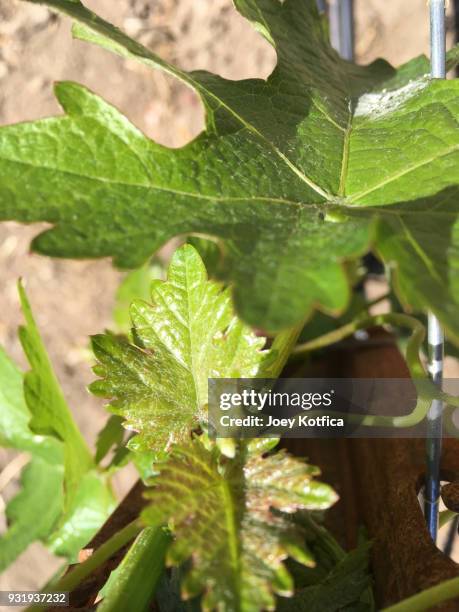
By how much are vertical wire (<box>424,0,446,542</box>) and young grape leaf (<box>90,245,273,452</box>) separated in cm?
16

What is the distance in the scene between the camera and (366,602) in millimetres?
664

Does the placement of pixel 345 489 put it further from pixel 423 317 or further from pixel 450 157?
pixel 450 157

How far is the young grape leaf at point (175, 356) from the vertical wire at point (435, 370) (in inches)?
6.2

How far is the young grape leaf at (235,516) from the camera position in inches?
18.6

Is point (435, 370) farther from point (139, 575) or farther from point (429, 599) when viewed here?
point (139, 575)

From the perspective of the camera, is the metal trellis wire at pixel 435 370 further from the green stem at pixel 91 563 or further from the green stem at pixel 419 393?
the green stem at pixel 91 563

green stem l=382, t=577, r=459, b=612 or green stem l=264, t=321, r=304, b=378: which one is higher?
green stem l=264, t=321, r=304, b=378

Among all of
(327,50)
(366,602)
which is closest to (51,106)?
(327,50)

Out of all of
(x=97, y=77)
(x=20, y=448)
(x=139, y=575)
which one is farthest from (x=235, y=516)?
(x=97, y=77)

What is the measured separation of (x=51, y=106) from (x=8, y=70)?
14 centimetres

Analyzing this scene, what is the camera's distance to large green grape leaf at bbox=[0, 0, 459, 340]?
1.50 ft

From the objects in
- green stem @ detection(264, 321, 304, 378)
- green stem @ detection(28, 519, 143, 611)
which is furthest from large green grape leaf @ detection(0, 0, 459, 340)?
green stem @ detection(28, 519, 143, 611)

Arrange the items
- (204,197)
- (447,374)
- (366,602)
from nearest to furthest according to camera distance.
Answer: (204,197) < (366,602) < (447,374)

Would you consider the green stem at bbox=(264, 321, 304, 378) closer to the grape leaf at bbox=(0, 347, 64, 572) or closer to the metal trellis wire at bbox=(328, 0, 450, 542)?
the metal trellis wire at bbox=(328, 0, 450, 542)
